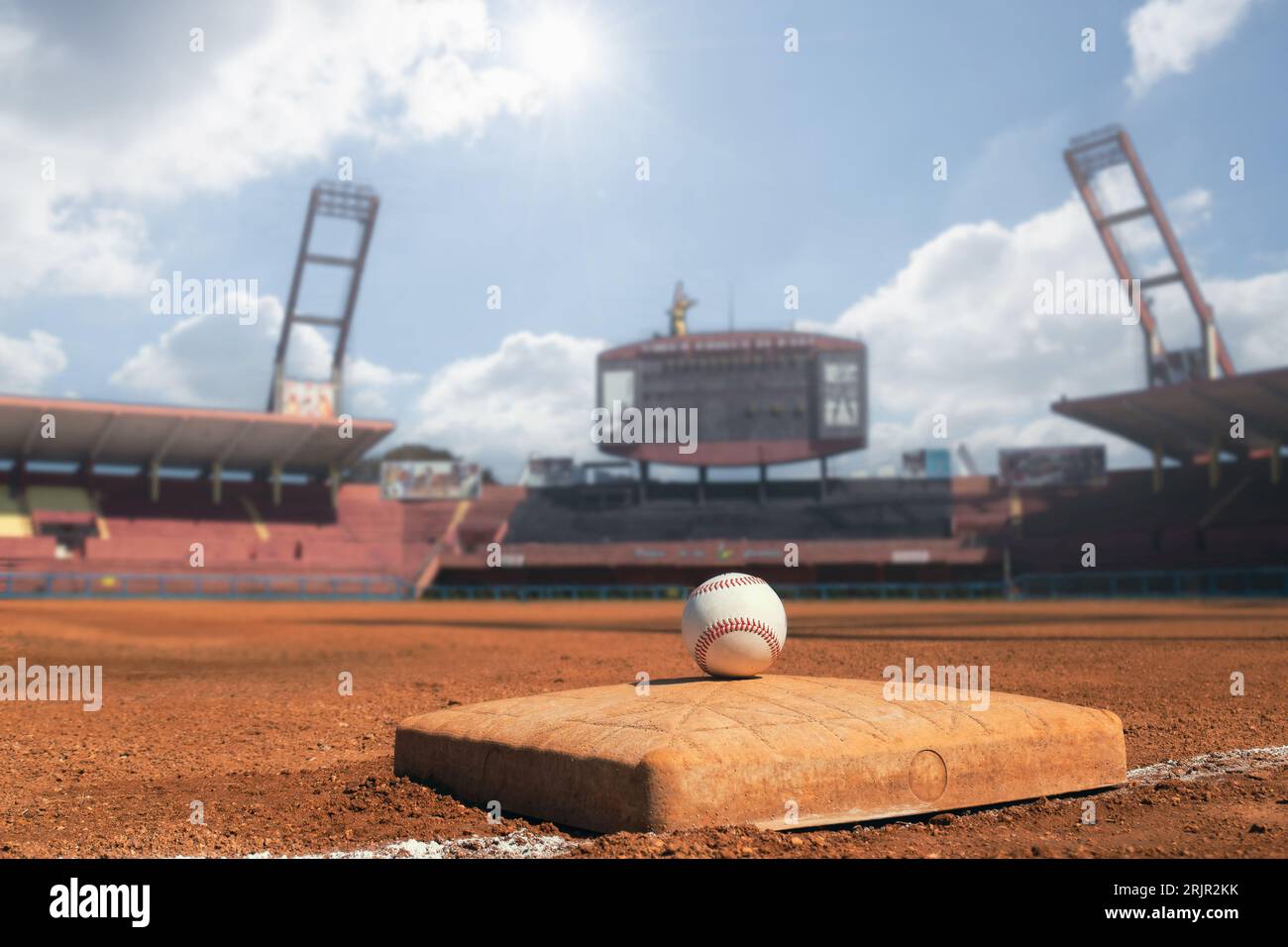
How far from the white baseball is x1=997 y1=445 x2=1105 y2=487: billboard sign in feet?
159

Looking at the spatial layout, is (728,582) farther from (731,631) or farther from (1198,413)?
(1198,413)

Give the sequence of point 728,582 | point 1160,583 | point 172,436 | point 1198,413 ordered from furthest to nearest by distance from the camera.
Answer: point 172,436 → point 1198,413 → point 1160,583 → point 728,582

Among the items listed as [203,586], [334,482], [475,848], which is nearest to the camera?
[475,848]

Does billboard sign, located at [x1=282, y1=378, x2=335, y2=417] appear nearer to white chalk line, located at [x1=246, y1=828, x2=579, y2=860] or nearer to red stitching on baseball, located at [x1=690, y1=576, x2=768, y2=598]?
red stitching on baseball, located at [x1=690, y1=576, x2=768, y2=598]

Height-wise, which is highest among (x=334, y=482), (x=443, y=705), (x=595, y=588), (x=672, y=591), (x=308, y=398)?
(x=308, y=398)

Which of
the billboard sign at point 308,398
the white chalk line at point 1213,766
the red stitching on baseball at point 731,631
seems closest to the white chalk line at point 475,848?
the red stitching on baseball at point 731,631

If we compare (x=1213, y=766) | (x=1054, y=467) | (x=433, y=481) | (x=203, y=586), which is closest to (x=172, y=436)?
(x=203, y=586)

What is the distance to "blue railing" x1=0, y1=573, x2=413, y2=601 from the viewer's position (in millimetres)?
33312

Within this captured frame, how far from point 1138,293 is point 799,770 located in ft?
161

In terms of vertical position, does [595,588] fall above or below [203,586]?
below

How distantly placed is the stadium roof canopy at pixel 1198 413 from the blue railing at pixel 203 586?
30.1 metres

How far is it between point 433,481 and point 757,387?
1805 cm

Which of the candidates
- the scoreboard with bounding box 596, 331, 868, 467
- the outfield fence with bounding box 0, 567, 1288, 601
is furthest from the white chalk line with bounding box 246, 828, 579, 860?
the scoreboard with bounding box 596, 331, 868, 467

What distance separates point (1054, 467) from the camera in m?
51.3
